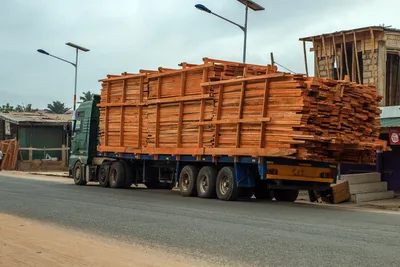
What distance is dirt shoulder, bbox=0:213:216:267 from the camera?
786 centimetres

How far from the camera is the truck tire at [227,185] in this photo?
16750mm

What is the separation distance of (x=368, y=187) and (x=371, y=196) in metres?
0.37

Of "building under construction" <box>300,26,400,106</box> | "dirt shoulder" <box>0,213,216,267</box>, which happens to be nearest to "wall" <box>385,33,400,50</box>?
"building under construction" <box>300,26,400,106</box>

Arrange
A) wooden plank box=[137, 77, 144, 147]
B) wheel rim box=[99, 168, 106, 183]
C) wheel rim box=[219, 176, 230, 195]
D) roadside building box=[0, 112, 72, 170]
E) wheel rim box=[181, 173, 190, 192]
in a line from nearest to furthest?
1. wheel rim box=[219, 176, 230, 195]
2. wheel rim box=[181, 173, 190, 192]
3. wooden plank box=[137, 77, 144, 147]
4. wheel rim box=[99, 168, 106, 183]
5. roadside building box=[0, 112, 72, 170]

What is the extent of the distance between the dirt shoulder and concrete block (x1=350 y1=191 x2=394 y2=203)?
11.3m

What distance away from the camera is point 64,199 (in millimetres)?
17016

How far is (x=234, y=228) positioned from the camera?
1090 centimetres

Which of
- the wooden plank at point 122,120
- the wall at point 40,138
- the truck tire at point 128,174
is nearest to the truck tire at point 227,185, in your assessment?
the wooden plank at point 122,120

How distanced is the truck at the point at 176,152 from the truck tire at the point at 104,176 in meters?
0.04

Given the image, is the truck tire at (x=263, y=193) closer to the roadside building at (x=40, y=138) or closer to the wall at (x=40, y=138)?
the roadside building at (x=40, y=138)

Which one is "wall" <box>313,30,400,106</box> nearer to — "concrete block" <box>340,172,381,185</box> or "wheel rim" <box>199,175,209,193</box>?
"concrete block" <box>340,172,381,185</box>

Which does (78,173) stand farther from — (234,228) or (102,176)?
(234,228)

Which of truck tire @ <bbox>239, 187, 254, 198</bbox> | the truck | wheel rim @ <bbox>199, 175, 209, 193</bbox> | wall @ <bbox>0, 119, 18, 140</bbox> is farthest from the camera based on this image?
wall @ <bbox>0, 119, 18, 140</bbox>

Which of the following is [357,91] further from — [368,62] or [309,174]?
[368,62]
